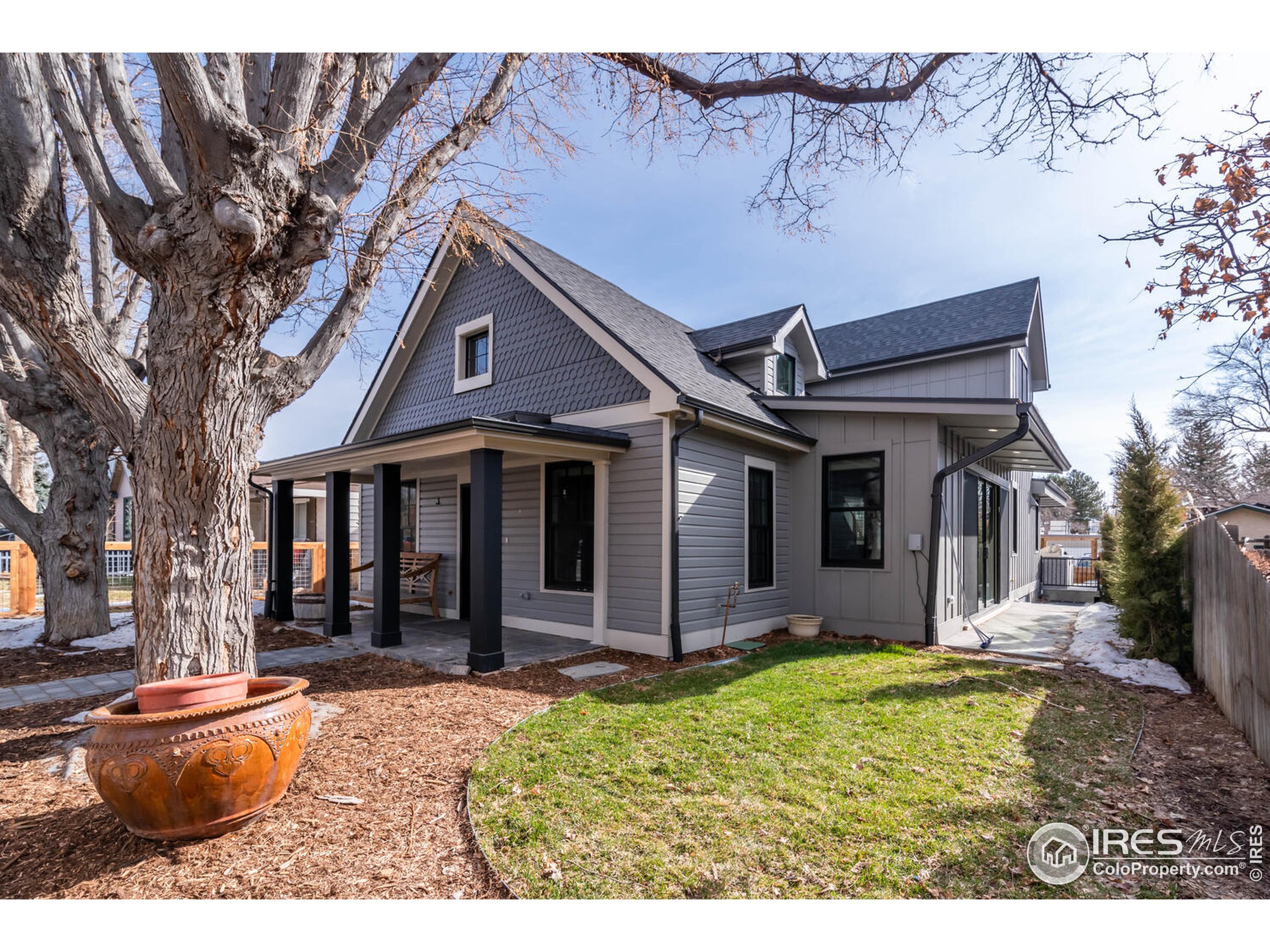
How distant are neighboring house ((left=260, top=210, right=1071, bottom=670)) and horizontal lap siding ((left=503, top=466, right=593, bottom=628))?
Result: 33 mm

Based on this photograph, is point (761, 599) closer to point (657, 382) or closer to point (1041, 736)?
point (657, 382)

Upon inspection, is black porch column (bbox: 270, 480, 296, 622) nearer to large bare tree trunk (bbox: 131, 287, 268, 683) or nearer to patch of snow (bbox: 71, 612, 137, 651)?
patch of snow (bbox: 71, 612, 137, 651)

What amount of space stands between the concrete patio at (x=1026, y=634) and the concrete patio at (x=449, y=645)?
5.22 meters

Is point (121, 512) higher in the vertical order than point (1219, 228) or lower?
lower

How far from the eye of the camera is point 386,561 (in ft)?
25.2

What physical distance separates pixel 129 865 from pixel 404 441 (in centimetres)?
491

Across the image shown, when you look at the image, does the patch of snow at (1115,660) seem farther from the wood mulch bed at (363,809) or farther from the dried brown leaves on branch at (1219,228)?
the dried brown leaves on branch at (1219,228)

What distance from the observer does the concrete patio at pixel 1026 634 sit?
7910 millimetres

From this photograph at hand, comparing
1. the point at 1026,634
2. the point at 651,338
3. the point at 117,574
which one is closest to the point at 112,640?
the point at 651,338

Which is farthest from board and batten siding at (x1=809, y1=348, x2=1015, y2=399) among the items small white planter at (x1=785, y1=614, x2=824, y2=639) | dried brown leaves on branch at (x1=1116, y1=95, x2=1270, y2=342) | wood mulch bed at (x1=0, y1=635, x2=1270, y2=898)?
wood mulch bed at (x1=0, y1=635, x2=1270, y2=898)

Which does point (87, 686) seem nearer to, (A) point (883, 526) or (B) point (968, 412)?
(A) point (883, 526)

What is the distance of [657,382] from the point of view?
7.40 m

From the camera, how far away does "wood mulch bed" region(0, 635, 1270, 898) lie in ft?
8.62

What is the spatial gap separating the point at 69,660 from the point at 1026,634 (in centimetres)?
1275
